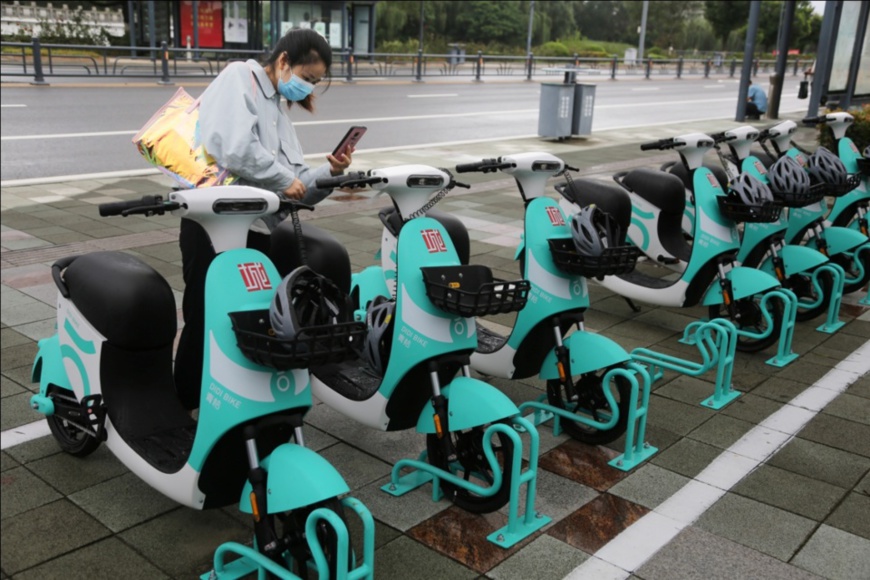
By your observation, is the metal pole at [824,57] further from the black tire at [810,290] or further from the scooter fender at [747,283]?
the scooter fender at [747,283]

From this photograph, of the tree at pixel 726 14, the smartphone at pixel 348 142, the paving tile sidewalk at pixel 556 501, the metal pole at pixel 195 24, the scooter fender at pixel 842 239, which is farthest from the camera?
the tree at pixel 726 14

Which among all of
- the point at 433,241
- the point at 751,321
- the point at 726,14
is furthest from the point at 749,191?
the point at 726,14

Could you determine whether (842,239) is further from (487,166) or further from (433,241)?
(433,241)

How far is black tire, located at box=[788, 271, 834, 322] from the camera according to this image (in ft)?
18.2

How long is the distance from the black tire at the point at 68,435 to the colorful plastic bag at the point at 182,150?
3.24 feet

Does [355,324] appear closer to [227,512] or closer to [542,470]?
[227,512]

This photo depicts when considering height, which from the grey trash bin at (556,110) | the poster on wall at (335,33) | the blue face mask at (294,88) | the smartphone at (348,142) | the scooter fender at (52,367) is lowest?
the scooter fender at (52,367)

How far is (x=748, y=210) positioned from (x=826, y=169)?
1347 mm

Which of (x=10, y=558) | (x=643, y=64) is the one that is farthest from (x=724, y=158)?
(x=643, y=64)

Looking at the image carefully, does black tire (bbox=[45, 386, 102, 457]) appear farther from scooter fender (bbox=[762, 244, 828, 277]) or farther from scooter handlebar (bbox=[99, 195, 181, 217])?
scooter fender (bbox=[762, 244, 828, 277])

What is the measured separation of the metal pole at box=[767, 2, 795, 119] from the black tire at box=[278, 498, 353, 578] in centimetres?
1712

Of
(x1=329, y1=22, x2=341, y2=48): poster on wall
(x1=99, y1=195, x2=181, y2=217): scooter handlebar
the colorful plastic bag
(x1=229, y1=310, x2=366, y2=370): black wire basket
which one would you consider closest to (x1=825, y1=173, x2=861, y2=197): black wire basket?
the colorful plastic bag

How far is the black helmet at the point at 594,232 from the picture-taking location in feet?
12.1

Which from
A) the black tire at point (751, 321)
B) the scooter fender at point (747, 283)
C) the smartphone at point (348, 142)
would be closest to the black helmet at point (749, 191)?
the scooter fender at point (747, 283)
